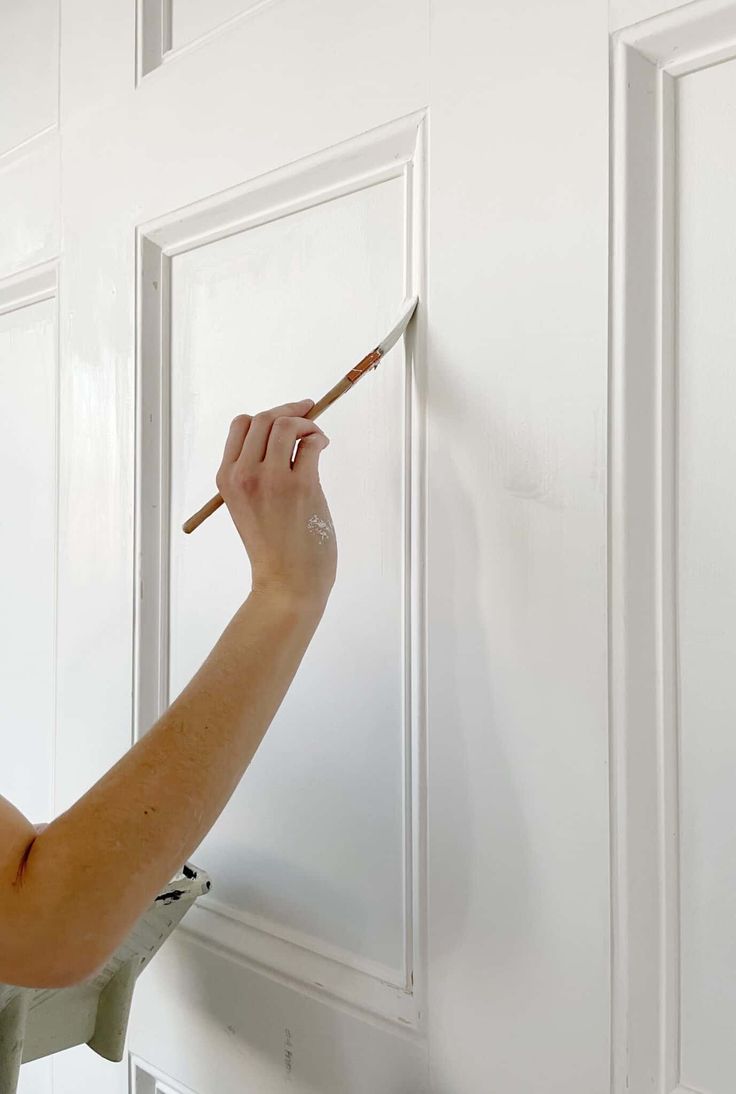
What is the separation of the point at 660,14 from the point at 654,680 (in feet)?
1.09

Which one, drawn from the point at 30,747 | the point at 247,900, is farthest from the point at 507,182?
the point at 30,747

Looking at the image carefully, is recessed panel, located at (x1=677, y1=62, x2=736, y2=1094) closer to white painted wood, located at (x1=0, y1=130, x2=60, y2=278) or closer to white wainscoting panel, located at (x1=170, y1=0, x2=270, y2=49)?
white wainscoting panel, located at (x1=170, y1=0, x2=270, y2=49)

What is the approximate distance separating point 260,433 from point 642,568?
229 mm

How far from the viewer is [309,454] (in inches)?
20.9

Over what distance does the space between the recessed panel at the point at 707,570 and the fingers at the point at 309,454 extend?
0.67ft

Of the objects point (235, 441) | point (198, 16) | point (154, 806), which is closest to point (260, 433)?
point (235, 441)

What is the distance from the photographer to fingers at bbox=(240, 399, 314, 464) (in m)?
0.52

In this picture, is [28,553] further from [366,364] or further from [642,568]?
[642,568]

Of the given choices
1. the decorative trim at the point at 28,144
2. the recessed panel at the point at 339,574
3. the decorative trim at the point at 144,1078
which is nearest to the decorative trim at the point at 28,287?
the decorative trim at the point at 28,144

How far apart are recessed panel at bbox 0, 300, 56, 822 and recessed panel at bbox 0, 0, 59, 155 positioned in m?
0.17

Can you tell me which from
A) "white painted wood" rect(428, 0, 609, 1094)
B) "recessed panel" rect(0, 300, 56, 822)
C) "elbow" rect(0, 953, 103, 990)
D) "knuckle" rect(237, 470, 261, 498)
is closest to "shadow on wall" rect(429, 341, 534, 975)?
"white painted wood" rect(428, 0, 609, 1094)

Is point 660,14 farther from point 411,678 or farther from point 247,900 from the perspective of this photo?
point 247,900

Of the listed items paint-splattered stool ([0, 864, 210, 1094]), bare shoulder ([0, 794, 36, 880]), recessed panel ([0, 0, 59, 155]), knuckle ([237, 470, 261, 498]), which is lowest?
paint-splattered stool ([0, 864, 210, 1094])

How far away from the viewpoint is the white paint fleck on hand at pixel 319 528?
516mm
